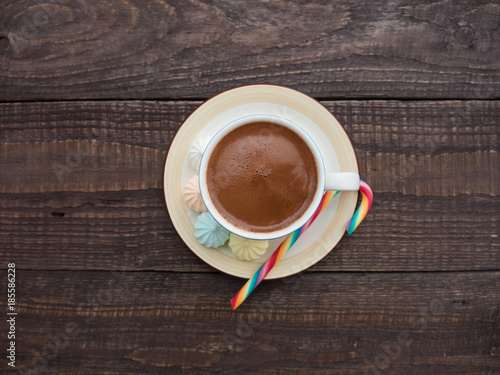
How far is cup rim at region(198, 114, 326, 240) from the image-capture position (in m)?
0.89

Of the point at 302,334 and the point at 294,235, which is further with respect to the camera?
the point at 302,334

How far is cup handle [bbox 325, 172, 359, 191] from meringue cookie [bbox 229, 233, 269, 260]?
0.23m

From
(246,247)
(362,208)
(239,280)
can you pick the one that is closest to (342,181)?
(362,208)

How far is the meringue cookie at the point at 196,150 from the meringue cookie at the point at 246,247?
0.21 metres

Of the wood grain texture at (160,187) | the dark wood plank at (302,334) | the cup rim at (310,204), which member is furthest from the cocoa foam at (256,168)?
the dark wood plank at (302,334)

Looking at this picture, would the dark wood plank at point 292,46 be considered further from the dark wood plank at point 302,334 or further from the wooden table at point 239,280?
the dark wood plank at point 302,334

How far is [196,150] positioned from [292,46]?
18.4 inches

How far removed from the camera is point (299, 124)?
995 mm

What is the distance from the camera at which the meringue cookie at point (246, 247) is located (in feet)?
3.25

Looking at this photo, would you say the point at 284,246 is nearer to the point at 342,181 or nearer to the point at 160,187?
the point at 342,181

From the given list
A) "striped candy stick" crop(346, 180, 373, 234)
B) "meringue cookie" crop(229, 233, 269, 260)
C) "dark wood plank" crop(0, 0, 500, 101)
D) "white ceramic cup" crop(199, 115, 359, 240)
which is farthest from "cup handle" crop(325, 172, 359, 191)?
"dark wood plank" crop(0, 0, 500, 101)

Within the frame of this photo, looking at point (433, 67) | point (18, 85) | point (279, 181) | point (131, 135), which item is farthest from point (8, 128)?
point (433, 67)

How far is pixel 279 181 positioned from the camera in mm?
921

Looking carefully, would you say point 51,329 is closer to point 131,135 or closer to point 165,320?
point 165,320
